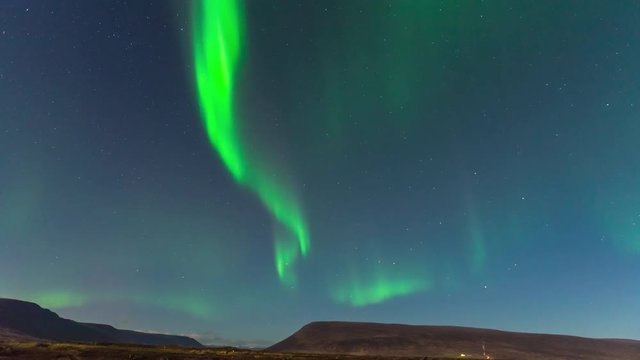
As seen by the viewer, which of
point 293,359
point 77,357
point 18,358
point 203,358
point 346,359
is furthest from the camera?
point 346,359

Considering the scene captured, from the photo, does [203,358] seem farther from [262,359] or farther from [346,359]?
[346,359]

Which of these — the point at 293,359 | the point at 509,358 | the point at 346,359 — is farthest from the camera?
the point at 509,358

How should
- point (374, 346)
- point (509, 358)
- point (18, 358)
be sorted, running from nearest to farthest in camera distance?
point (18, 358)
point (509, 358)
point (374, 346)

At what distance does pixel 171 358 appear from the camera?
3179 inches

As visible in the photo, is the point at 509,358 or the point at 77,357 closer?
the point at 77,357

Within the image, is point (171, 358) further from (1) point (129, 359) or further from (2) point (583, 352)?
(2) point (583, 352)

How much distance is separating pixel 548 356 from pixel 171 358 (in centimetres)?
15805

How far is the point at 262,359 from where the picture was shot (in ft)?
275

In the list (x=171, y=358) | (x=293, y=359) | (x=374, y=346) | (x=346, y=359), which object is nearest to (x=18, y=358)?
(x=171, y=358)

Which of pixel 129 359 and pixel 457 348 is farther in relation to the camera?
pixel 457 348

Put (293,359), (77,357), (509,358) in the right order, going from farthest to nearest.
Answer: (509,358), (293,359), (77,357)

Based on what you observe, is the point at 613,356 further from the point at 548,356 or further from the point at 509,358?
the point at 509,358

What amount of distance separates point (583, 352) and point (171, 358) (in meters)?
190

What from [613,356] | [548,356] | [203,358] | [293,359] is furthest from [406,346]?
[203,358]
